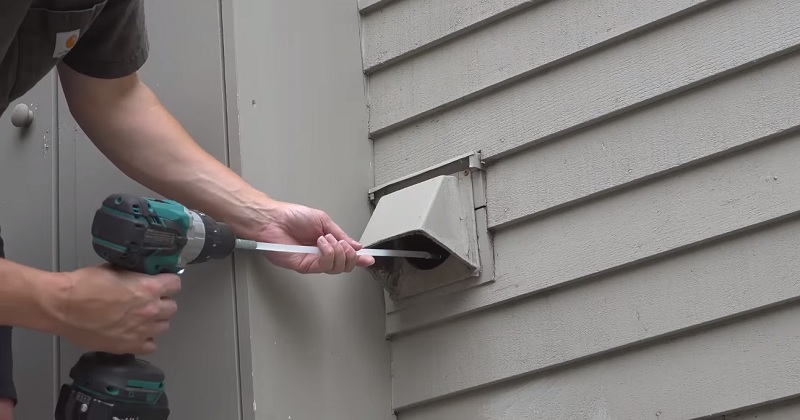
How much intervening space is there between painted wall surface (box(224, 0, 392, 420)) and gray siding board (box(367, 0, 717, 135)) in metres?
0.09

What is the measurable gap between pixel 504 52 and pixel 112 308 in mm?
1001

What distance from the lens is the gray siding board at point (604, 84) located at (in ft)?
6.57

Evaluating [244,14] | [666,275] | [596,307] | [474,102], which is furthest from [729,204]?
[244,14]

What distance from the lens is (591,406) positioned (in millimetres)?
2066

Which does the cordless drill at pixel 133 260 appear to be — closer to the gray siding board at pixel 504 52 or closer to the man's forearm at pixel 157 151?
the man's forearm at pixel 157 151

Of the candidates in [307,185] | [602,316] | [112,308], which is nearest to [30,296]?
[112,308]

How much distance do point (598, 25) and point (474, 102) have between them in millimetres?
318

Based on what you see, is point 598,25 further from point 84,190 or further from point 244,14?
point 84,190

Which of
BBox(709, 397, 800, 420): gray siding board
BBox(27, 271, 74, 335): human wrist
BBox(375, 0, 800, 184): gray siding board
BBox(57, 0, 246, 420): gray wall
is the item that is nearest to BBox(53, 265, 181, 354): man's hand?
BBox(27, 271, 74, 335): human wrist

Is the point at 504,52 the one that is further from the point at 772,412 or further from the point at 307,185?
the point at 772,412

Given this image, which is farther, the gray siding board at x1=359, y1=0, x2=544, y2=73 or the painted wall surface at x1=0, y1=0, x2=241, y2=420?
the gray siding board at x1=359, y1=0, x2=544, y2=73

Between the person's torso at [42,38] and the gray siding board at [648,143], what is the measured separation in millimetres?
899

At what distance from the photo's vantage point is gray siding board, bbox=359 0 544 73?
2332 millimetres

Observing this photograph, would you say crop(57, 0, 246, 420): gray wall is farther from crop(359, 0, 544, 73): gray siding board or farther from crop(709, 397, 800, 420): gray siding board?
crop(709, 397, 800, 420): gray siding board
